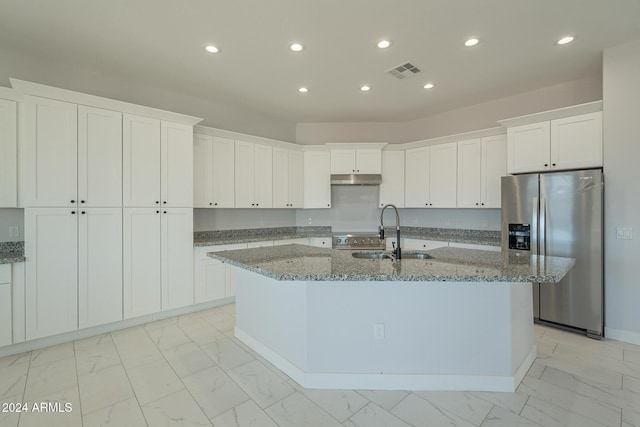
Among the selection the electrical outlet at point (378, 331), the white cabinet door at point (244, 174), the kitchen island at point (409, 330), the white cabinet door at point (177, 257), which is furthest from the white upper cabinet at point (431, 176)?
the white cabinet door at point (177, 257)

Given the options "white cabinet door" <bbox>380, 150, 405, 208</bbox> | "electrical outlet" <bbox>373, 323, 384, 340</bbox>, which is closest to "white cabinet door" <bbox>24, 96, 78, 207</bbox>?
"electrical outlet" <bbox>373, 323, 384, 340</bbox>

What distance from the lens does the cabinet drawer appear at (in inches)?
99.0

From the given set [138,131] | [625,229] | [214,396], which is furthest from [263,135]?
[625,229]

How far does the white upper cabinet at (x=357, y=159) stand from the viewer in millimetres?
4883

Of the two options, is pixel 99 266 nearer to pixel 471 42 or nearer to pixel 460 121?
pixel 471 42

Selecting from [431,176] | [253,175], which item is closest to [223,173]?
[253,175]

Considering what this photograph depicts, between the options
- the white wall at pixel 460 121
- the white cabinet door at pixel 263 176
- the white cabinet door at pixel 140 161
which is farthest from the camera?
the white cabinet door at pixel 263 176

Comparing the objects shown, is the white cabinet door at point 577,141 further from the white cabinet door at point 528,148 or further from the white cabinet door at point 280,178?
the white cabinet door at point 280,178

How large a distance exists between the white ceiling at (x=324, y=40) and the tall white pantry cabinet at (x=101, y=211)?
1.80 ft

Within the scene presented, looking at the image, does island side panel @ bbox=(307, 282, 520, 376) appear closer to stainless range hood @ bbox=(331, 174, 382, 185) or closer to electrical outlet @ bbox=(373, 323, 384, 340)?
electrical outlet @ bbox=(373, 323, 384, 340)

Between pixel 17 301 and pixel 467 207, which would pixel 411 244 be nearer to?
pixel 467 207

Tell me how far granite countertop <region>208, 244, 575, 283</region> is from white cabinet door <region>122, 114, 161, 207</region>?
4.76 ft

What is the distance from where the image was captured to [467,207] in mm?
4238

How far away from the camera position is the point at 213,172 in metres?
4.05
